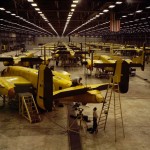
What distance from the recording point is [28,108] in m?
18.2

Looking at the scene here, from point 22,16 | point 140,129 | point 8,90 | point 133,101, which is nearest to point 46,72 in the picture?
point 8,90

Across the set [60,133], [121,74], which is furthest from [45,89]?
[121,74]

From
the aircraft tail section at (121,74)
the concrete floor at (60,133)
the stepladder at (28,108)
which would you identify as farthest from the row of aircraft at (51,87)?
the concrete floor at (60,133)

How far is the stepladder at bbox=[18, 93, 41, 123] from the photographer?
57.3 ft

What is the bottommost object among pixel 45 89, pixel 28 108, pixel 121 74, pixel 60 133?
pixel 60 133

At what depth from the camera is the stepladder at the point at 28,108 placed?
57.3 feet

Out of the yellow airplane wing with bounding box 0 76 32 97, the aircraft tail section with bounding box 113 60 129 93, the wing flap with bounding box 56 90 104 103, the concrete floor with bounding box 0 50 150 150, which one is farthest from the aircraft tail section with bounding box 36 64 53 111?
the yellow airplane wing with bounding box 0 76 32 97

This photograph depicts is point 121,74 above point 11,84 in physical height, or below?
above

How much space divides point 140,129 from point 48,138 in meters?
5.95

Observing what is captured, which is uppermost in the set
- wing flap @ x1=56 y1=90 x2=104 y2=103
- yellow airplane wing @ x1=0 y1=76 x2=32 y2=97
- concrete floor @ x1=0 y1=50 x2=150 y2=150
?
yellow airplane wing @ x1=0 y1=76 x2=32 y2=97

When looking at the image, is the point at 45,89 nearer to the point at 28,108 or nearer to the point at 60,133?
the point at 60,133

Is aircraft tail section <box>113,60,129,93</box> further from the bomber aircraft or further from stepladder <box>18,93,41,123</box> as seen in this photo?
stepladder <box>18,93,41,123</box>

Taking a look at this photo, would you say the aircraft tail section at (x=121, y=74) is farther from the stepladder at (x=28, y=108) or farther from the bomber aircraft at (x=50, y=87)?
Result: the stepladder at (x=28, y=108)

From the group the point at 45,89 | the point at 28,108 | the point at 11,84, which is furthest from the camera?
the point at 11,84
